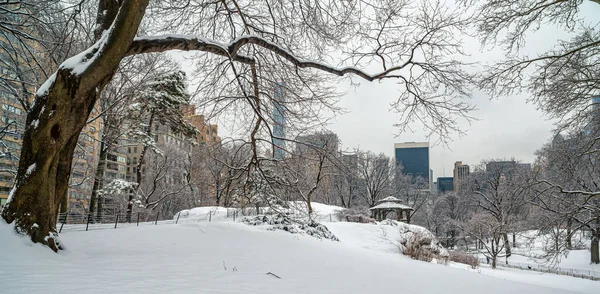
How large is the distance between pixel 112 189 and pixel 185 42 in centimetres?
1443

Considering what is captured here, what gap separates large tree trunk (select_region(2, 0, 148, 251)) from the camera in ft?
15.8

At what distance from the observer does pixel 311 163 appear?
8.73m

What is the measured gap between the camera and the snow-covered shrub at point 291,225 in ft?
39.0

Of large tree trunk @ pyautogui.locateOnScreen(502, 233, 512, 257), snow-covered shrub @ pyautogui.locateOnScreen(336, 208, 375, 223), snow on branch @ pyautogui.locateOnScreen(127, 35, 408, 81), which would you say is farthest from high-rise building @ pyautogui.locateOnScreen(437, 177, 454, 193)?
snow on branch @ pyautogui.locateOnScreen(127, 35, 408, 81)

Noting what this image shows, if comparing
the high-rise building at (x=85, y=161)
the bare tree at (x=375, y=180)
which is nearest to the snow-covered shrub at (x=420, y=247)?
the high-rise building at (x=85, y=161)

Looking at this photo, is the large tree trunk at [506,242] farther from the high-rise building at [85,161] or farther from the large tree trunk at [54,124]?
the large tree trunk at [54,124]

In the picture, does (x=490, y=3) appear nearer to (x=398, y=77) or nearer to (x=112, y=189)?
(x=398, y=77)

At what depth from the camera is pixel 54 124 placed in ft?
16.2

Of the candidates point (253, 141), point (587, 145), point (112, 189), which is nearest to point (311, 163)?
point (253, 141)

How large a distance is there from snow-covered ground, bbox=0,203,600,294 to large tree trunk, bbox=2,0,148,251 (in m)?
0.29

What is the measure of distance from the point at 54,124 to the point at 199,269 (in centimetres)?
299

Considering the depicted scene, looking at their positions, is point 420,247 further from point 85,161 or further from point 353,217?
point 85,161

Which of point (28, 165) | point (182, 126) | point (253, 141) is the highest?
point (182, 126)

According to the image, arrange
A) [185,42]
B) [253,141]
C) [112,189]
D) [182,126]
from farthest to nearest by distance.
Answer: [182,126], [112,189], [253,141], [185,42]
